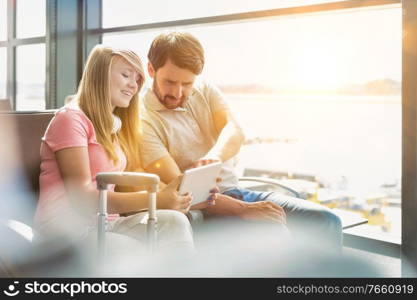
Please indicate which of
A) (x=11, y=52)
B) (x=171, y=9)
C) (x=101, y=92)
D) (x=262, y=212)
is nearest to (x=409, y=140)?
(x=262, y=212)

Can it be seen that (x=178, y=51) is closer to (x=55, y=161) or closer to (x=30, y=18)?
(x=55, y=161)

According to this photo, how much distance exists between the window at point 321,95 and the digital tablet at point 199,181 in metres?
0.82

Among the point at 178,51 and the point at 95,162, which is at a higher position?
the point at 178,51

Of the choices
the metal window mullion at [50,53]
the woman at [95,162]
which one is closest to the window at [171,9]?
the metal window mullion at [50,53]

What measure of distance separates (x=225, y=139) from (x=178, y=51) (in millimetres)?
367

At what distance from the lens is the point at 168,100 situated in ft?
6.32

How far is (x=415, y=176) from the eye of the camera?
6.52ft

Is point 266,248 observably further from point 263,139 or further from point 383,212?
point 263,139

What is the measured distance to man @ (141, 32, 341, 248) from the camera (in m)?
1.79

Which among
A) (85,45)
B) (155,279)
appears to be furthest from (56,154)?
(85,45)

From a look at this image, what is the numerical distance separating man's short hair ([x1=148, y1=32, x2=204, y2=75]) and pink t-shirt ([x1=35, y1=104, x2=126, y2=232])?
1.53 ft

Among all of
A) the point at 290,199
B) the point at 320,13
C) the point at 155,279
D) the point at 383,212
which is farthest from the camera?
the point at 383,212

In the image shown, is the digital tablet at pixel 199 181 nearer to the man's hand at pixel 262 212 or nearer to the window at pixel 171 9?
the man's hand at pixel 262 212

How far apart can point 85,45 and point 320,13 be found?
1.76 meters
